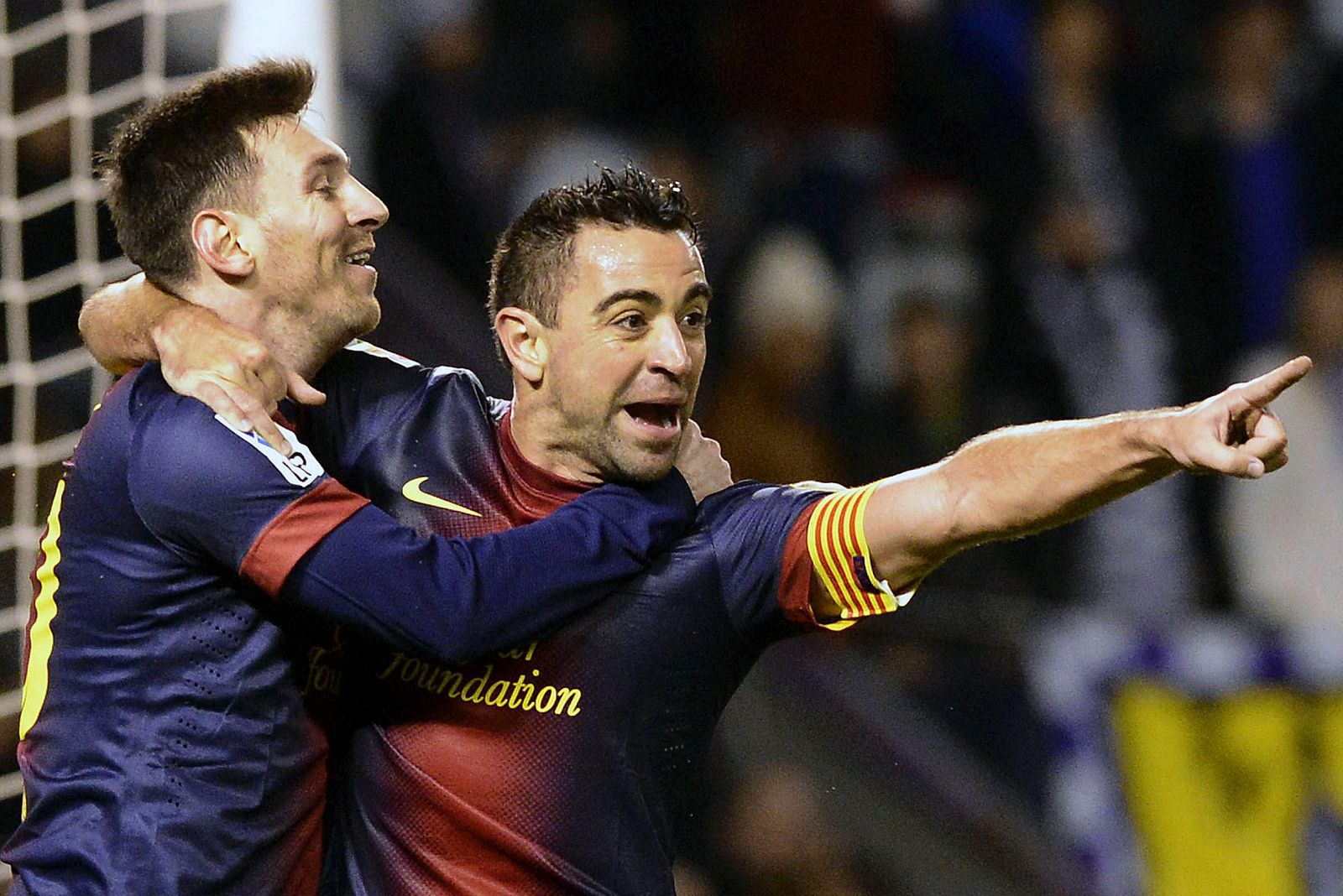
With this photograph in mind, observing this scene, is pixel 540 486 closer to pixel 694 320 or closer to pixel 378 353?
pixel 694 320

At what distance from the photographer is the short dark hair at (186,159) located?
316cm

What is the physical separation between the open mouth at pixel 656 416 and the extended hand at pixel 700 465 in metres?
0.08

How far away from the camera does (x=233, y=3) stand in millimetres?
3736

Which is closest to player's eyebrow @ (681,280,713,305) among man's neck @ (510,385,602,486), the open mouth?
the open mouth

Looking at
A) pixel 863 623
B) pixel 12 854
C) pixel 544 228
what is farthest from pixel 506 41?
pixel 12 854

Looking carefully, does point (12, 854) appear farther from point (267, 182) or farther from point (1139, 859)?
point (1139, 859)

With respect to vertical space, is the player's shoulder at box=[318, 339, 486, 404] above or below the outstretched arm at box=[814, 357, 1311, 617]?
below

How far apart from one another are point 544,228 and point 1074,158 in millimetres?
4934

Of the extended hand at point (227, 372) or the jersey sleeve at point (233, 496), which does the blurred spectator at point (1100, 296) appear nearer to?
the extended hand at point (227, 372)

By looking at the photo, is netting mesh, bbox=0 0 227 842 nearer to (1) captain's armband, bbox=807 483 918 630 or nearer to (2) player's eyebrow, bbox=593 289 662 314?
(2) player's eyebrow, bbox=593 289 662 314

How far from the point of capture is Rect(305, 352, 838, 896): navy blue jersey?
2998 millimetres

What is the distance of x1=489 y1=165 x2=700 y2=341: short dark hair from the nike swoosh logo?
1.10 ft

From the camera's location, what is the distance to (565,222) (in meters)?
3.19

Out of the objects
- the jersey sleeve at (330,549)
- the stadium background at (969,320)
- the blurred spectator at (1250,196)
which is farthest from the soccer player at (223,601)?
the blurred spectator at (1250,196)
